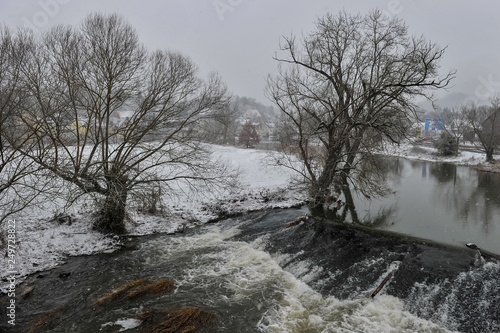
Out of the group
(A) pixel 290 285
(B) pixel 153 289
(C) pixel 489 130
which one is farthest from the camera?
(C) pixel 489 130

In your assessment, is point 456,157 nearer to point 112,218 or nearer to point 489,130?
point 489,130

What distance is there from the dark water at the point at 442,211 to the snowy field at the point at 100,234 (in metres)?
3.22

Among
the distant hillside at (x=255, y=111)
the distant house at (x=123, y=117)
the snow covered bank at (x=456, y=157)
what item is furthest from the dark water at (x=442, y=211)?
the distant hillside at (x=255, y=111)

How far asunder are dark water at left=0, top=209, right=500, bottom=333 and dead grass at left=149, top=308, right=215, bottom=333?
21 cm

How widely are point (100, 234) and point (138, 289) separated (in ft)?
15.1

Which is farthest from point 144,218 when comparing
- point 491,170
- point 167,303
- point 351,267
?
point 491,170

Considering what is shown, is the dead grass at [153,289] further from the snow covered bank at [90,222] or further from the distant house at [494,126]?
the distant house at [494,126]

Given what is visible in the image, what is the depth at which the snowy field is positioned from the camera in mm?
9016

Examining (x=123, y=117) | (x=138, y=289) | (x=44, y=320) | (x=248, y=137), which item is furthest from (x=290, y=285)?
(x=248, y=137)

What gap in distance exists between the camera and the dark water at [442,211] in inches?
420

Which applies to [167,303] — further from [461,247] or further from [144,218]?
[461,247]

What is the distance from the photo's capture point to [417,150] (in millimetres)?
44438

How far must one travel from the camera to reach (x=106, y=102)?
10.3 m

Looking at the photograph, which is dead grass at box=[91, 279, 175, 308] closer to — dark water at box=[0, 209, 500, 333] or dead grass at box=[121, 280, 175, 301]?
dead grass at box=[121, 280, 175, 301]
